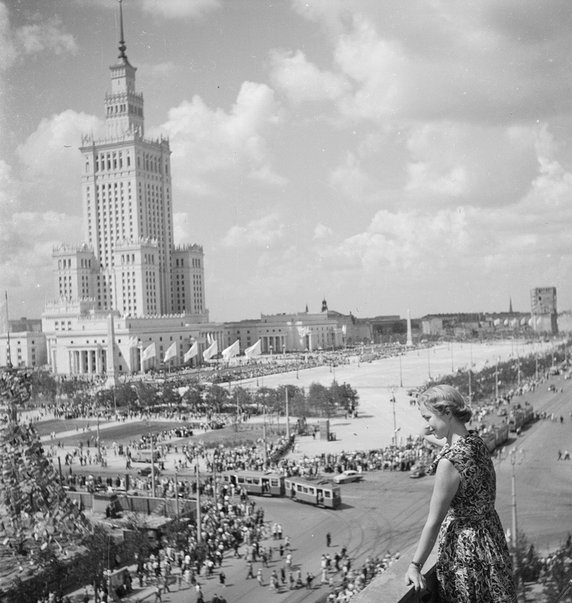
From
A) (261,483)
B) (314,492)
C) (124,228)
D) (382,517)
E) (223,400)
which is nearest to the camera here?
(382,517)

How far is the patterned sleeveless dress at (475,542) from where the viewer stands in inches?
146

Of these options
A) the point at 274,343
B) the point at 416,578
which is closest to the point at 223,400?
the point at 416,578

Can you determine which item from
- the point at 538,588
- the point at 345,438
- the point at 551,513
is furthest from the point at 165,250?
the point at 538,588

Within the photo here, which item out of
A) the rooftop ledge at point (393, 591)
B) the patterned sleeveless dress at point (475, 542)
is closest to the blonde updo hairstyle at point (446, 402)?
the patterned sleeveless dress at point (475, 542)

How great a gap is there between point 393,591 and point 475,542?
515mm

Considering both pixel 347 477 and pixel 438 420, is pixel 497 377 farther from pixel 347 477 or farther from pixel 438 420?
pixel 438 420

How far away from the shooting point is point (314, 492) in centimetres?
2592

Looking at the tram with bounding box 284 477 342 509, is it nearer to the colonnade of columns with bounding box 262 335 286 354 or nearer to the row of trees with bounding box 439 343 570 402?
the row of trees with bounding box 439 343 570 402

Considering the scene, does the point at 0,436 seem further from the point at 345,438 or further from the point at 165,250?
the point at 165,250

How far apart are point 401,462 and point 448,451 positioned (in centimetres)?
2884

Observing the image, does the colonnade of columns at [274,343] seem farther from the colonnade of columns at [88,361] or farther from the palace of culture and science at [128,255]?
the colonnade of columns at [88,361]

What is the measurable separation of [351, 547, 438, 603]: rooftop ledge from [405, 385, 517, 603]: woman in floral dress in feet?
0.27

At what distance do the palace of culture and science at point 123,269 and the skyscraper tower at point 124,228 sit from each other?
160 mm

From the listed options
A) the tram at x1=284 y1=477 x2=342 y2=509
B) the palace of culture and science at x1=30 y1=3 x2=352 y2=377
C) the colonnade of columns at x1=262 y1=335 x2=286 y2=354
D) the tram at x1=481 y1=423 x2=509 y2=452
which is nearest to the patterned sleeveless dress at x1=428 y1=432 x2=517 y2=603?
the tram at x1=284 y1=477 x2=342 y2=509
